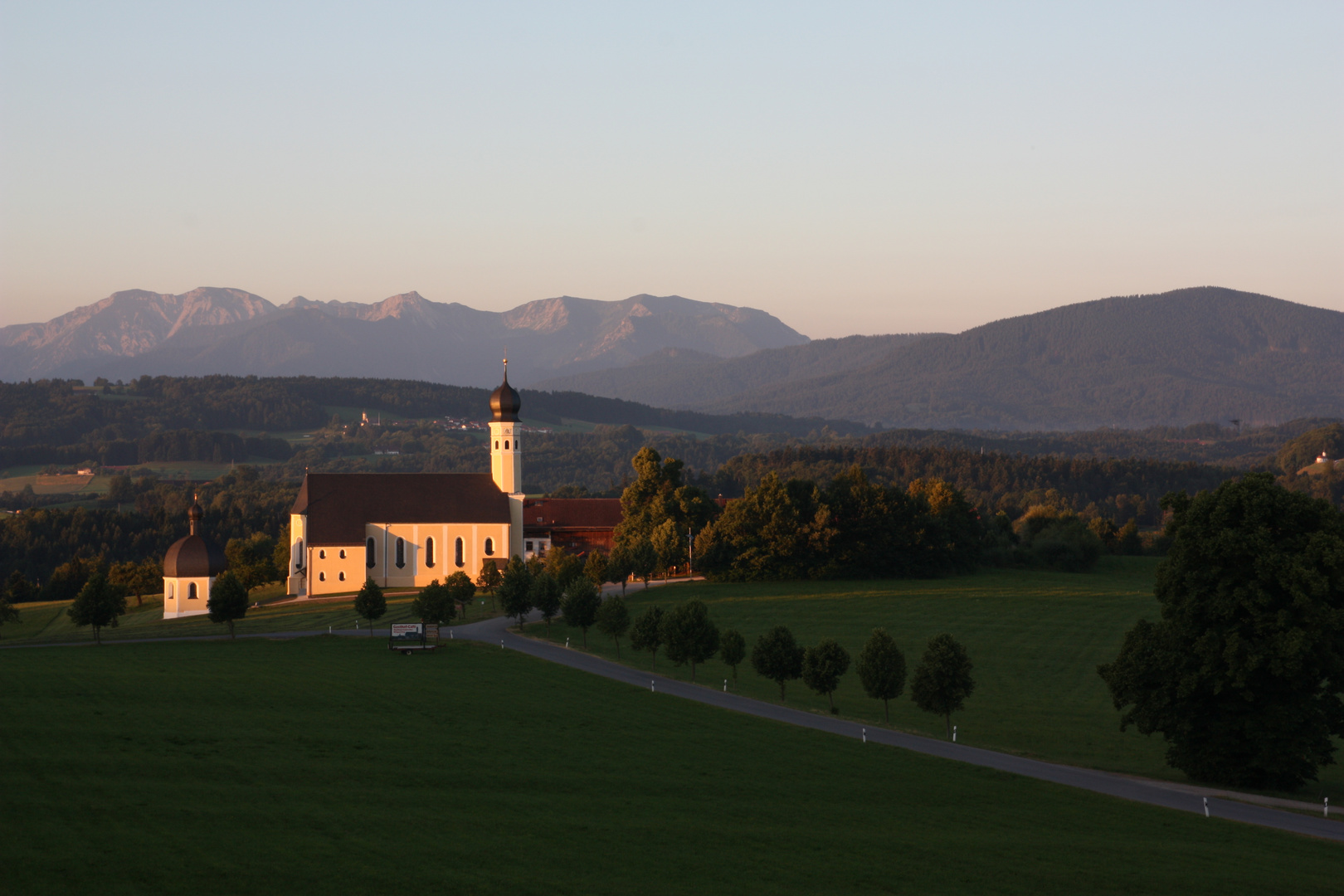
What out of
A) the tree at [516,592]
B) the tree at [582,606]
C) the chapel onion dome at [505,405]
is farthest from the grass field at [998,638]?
the chapel onion dome at [505,405]

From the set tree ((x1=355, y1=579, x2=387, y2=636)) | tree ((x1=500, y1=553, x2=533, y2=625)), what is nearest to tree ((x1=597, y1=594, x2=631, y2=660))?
tree ((x1=500, y1=553, x2=533, y2=625))

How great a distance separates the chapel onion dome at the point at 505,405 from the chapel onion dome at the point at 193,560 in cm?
2245

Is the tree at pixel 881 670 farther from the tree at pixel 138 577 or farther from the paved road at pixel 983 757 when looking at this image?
the tree at pixel 138 577

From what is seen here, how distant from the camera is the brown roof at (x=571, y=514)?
9744 centimetres

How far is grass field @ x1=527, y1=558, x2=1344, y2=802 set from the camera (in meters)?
43.7

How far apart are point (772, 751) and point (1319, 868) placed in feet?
49.1

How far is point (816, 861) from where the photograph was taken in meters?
24.3

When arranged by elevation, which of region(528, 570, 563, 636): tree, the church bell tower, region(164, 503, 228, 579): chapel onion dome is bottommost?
region(528, 570, 563, 636): tree

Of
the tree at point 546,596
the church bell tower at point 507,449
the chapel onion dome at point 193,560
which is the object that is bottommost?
the tree at point 546,596

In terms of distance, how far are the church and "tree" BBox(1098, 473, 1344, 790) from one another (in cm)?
5673

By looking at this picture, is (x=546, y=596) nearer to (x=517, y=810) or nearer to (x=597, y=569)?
(x=597, y=569)

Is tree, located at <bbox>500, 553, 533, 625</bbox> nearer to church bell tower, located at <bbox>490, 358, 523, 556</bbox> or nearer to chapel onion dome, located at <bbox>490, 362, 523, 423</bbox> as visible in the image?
church bell tower, located at <bbox>490, 358, 523, 556</bbox>

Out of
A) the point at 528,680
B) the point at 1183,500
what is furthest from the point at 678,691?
the point at 1183,500

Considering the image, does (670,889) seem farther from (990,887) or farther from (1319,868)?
(1319,868)
